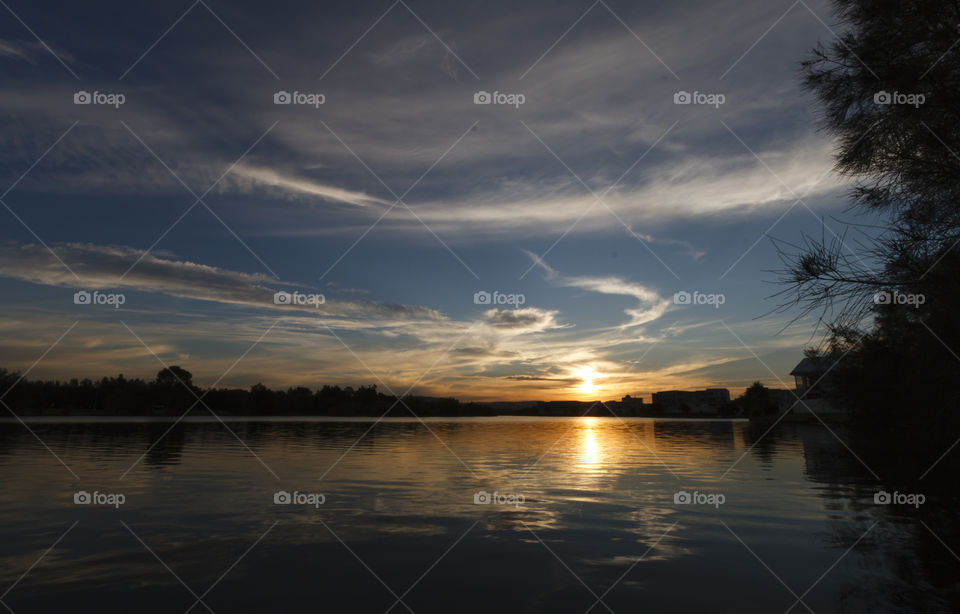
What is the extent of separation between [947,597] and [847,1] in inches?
371

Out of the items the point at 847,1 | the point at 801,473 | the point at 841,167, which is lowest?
the point at 801,473

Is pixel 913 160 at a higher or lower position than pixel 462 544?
higher

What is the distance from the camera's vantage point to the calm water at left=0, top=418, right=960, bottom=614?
7.82m

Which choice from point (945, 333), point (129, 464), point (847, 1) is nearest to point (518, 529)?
point (945, 333)

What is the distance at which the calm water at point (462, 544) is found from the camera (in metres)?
7.82

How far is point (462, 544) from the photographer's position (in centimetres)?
1080

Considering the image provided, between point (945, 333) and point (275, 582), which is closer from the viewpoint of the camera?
point (275, 582)

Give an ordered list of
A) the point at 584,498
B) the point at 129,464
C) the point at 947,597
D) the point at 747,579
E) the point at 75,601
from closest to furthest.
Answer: the point at 75,601
the point at 947,597
the point at 747,579
the point at 584,498
the point at 129,464

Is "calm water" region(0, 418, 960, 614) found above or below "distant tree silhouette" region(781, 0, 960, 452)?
below

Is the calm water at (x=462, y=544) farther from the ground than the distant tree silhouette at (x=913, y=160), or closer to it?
closer to it

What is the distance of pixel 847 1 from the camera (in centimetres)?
999

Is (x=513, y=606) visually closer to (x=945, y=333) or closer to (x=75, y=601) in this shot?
(x=75, y=601)

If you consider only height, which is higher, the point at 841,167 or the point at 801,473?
the point at 841,167

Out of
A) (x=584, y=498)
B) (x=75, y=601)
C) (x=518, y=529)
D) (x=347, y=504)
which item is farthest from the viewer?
(x=584, y=498)
